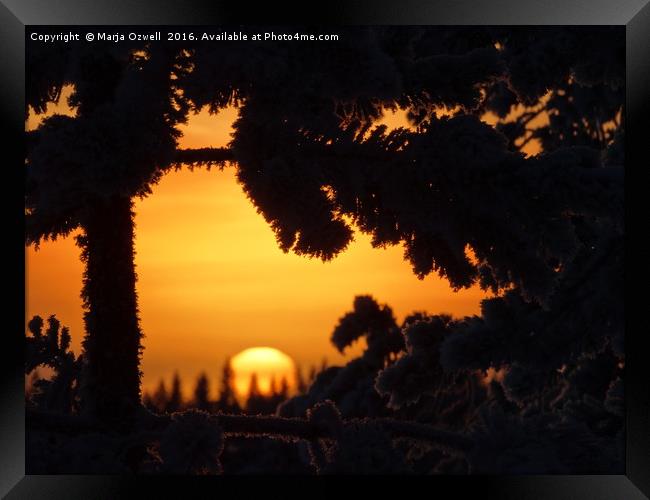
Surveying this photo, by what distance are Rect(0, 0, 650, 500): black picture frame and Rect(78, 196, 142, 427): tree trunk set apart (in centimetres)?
62

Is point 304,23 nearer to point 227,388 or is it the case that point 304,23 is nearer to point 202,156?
point 202,156

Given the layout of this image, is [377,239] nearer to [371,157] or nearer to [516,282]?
[371,157]

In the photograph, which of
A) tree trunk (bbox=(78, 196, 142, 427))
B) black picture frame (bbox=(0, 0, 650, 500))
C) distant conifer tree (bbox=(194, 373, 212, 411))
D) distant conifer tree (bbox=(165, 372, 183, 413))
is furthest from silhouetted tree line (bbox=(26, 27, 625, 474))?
distant conifer tree (bbox=(194, 373, 212, 411))

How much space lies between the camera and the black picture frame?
2.77m

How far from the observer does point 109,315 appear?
11.5 ft

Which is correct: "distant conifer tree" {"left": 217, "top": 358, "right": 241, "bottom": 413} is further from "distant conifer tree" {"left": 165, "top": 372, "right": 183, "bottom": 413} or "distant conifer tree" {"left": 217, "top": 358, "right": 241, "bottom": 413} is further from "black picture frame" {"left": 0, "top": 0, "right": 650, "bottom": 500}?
"black picture frame" {"left": 0, "top": 0, "right": 650, "bottom": 500}

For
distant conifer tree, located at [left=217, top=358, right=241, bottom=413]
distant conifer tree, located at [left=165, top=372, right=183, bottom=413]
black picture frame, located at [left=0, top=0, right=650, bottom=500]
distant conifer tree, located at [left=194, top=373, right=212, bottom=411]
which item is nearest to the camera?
black picture frame, located at [left=0, top=0, right=650, bottom=500]

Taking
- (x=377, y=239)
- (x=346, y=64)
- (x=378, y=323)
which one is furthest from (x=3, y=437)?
(x=378, y=323)

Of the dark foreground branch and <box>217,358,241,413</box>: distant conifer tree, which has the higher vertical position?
the dark foreground branch

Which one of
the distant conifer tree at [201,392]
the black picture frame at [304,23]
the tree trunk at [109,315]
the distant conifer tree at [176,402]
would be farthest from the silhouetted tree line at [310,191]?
the distant conifer tree at [201,392]

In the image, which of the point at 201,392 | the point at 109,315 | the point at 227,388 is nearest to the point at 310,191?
the point at 109,315

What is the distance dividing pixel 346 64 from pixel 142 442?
5.69 feet

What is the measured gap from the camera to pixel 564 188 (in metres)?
3.08

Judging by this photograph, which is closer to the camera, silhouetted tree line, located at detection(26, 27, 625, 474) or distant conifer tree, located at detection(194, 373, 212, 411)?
silhouetted tree line, located at detection(26, 27, 625, 474)
